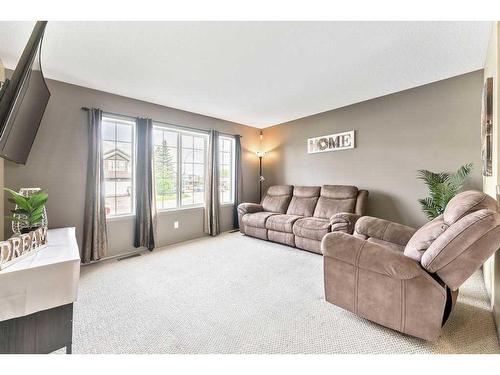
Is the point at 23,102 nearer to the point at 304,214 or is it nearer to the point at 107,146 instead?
the point at 107,146

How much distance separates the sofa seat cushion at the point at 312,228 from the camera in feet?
10.2

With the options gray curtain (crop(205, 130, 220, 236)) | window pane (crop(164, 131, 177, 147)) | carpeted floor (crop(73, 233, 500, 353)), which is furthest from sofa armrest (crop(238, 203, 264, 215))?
window pane (crop(164, 131, 177, 147))

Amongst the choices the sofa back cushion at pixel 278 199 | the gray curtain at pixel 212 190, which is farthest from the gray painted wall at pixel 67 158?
the sofa back cushion at pixel 278 199

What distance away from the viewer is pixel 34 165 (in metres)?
2.57

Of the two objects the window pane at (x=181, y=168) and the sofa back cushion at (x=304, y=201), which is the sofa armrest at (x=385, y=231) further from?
the window pane at (x=181, y=168)

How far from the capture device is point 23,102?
1.55 m

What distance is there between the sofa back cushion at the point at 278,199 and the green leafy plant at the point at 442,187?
2.17 m

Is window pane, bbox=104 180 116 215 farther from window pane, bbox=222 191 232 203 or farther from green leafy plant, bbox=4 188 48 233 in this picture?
window pane, bbox=222 191 232 203

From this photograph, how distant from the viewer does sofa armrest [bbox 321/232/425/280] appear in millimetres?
1378

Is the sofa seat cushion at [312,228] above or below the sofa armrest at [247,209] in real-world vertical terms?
below

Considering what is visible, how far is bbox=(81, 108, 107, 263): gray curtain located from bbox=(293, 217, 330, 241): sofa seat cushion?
2811 millimetres

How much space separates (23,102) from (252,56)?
1.93m

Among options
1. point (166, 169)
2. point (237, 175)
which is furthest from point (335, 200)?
point (166, 169)

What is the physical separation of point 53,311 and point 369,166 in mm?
4039
